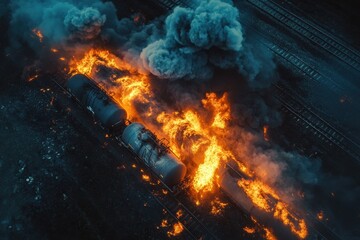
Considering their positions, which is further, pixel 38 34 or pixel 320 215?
pixel 38 34

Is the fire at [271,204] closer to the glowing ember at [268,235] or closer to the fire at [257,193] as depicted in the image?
the fire at [257,193]

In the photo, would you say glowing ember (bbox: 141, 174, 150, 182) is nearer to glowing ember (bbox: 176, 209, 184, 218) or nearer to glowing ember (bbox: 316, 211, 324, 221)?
glowing ember (bbox: 176, 209, 184, 218)

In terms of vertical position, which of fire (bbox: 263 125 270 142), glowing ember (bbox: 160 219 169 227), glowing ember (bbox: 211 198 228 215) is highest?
fire (bbox: 263 125 270 142)

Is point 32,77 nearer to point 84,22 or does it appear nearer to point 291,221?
point 84,22

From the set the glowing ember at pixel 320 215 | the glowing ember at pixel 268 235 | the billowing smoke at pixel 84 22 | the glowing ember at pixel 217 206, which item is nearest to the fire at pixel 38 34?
the billowing smoke at pixel 84 22

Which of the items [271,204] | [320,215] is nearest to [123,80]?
[271,204]

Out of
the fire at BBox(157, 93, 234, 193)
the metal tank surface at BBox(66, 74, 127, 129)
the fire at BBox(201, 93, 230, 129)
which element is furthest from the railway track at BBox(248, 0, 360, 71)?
the metal tank surface at BBox(66, 74, 127, 129)

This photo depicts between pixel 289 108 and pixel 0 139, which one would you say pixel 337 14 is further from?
pixel 0 139

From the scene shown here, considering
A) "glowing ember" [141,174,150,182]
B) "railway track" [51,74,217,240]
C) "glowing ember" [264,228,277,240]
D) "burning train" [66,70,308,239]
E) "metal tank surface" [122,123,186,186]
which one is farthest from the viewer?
"glowing ember" [141,174,150,182]
